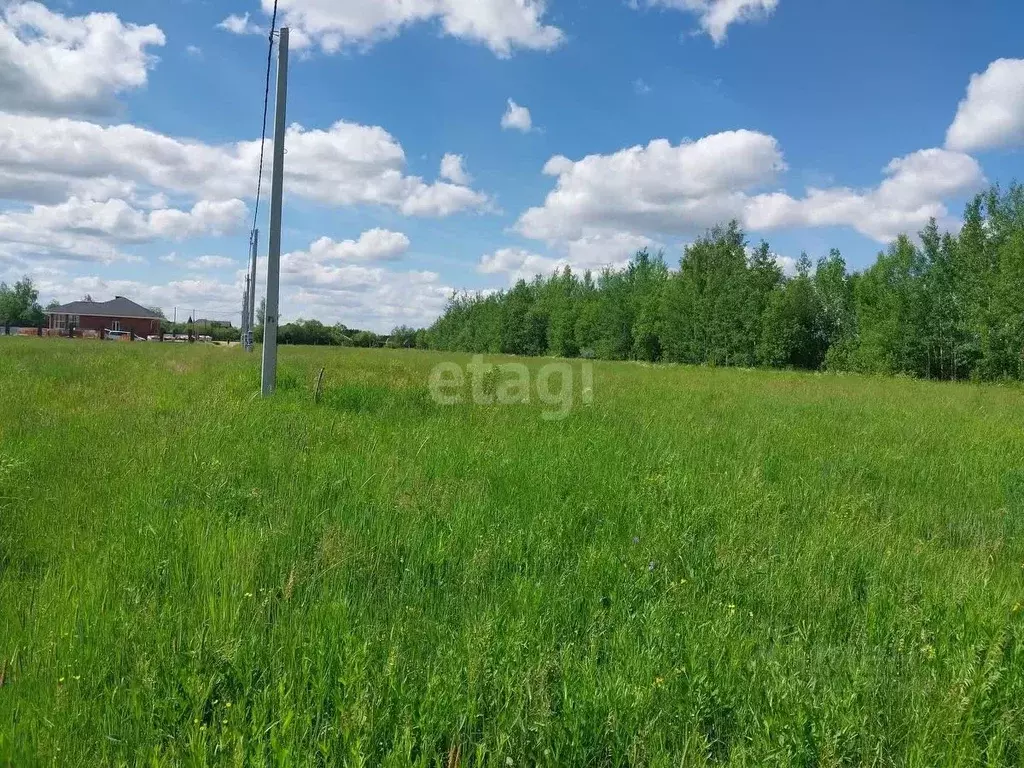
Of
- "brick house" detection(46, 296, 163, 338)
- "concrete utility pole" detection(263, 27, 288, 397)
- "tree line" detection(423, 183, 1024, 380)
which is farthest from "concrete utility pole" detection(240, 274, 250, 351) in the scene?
"brick house" detection(46, 296, 163, 338)

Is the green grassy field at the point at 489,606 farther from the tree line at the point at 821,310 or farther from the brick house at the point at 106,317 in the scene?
the brick house at the point at 106,317

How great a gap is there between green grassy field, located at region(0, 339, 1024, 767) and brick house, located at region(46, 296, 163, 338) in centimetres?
10187

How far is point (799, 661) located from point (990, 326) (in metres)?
44.3

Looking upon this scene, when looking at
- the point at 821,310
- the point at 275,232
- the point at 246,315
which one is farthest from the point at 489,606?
the point at 821,310

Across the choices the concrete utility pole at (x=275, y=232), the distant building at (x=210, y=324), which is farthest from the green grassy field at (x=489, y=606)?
the distant building at (x=210, y=324)

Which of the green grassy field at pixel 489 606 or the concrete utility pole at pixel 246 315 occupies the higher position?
the concrete utility pole at pixel 246 315

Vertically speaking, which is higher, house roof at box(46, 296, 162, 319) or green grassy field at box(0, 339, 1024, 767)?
house roof at box(46, 296, 162, 319)

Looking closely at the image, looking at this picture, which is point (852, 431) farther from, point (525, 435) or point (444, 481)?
point (444, 481)

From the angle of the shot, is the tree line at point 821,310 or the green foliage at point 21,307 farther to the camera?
the green foliage at point 21,307

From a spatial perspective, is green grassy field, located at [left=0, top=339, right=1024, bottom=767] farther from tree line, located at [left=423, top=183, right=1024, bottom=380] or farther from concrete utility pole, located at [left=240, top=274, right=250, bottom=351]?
tree line, located at [left=423, top=183, right=1024, bottom=380]

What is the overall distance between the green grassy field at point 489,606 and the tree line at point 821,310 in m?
40.2

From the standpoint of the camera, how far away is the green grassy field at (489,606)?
84.5 inches

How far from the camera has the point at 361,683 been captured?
229 cm

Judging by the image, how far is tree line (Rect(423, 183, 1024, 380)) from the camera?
125 feet
